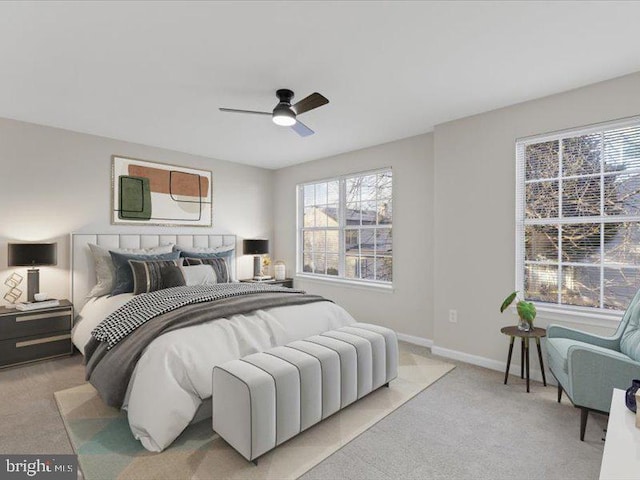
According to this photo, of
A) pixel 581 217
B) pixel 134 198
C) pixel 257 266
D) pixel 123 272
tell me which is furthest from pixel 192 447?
pixel 257 266

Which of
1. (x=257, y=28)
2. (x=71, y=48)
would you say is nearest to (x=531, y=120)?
(x=257, y=28)

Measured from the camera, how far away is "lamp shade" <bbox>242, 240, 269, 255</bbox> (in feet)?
17.6

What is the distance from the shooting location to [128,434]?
2203mm

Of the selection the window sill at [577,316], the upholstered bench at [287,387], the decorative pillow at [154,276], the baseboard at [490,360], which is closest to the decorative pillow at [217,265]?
the decorative pillow at [154,276]

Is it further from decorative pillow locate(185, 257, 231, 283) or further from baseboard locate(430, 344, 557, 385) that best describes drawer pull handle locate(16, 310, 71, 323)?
baseboard locate(430, 344, 557, 385)

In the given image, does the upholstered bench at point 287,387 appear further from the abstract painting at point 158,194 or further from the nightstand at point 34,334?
the abstract painting at point 158,194

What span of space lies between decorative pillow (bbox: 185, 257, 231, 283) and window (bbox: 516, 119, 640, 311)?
3.24 metres

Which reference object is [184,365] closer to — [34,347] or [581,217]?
[34,347]

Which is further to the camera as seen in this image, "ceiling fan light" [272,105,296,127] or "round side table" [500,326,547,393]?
"round side table" [500,326,547,393]

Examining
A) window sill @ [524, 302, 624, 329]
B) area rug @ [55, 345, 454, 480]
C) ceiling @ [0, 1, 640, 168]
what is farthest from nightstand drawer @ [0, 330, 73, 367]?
window sill @ [524, 302, 624, 329]

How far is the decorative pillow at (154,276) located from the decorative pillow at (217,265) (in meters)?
0.35

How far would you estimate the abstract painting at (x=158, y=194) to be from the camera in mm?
4324

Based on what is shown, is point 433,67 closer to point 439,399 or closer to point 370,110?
point 370,110

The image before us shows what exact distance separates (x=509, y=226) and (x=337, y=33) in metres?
2.37
